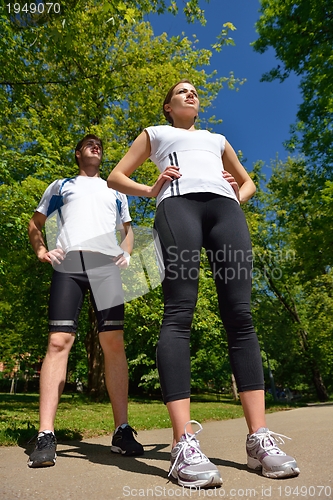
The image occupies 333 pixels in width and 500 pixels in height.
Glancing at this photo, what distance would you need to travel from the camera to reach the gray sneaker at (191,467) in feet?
5.60

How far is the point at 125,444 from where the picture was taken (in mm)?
2691

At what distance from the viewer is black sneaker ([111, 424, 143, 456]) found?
266 centimetres

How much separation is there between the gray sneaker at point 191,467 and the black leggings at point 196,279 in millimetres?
236

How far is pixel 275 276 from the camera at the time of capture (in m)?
23.1

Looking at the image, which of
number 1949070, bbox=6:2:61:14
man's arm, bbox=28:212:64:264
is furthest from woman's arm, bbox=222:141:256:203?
number 1949070, bbox=6:2:61:14

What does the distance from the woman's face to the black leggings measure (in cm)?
68

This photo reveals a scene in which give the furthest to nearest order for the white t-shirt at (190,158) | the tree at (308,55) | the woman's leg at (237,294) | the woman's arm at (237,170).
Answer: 1. the tree at (308,55)
2. the woman's arm at (237,170)
3. the white t-shirt at (190,158)
4. the woman's leg at (237,294)

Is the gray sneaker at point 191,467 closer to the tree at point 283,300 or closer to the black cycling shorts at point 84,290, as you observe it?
the black cycling shorts at point 84,290

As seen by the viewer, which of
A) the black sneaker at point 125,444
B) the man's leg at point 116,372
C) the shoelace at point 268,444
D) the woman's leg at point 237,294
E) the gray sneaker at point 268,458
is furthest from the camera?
the man's leg at point 116,372

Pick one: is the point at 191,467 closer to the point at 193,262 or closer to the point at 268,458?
the point at 268,458

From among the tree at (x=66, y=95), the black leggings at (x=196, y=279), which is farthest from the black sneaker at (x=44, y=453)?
the tree at (x=66, y=95)

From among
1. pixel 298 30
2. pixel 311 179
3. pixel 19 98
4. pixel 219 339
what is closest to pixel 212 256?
pixel 19 98

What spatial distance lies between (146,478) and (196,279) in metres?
0.96

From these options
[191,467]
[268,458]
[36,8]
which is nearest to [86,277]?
[191,467]
